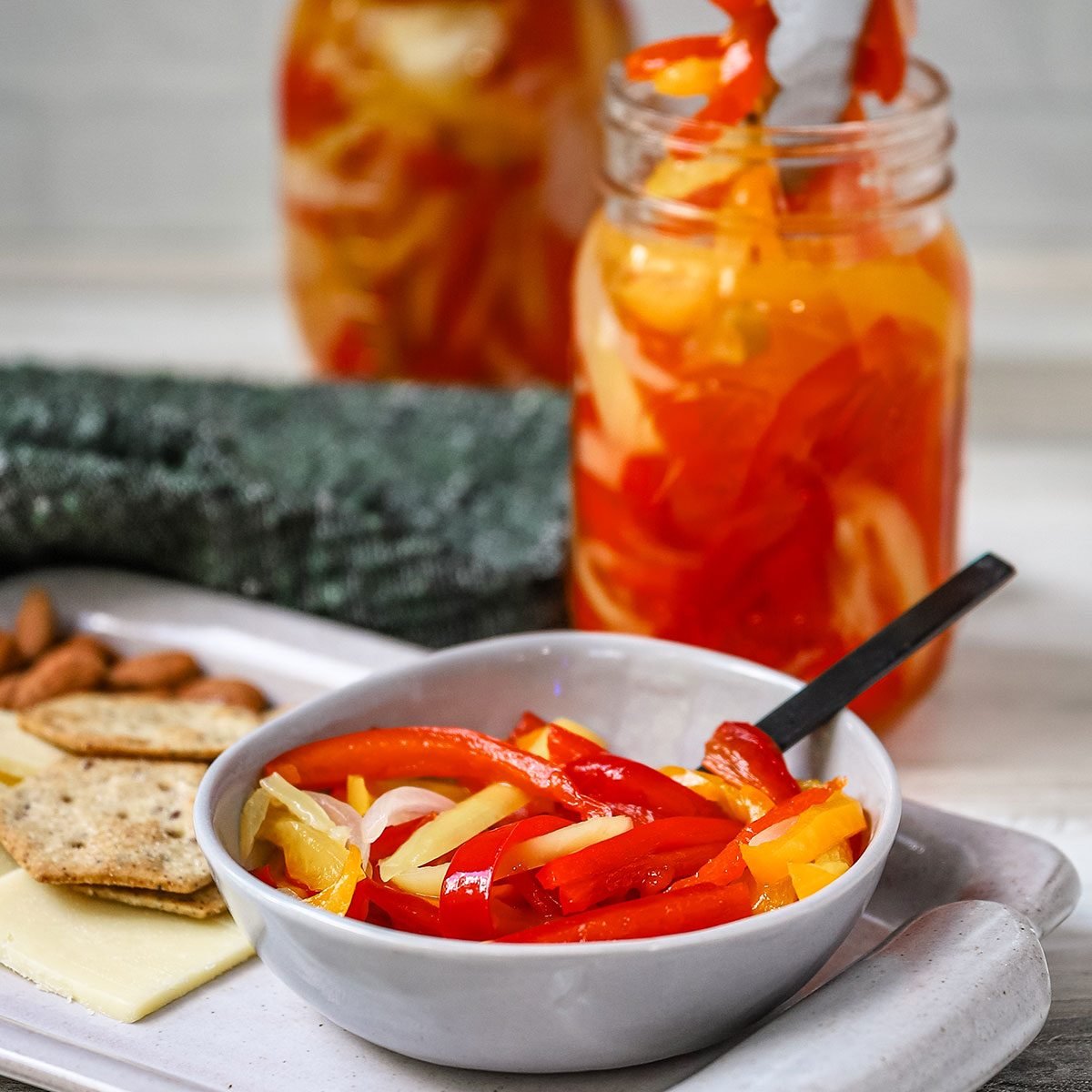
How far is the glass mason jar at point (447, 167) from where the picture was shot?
1.70m

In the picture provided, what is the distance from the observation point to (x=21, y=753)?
44.1 inches

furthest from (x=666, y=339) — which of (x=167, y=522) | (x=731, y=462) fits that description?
(x=167, y=522)

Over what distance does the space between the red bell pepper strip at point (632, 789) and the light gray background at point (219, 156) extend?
1414 millimetres

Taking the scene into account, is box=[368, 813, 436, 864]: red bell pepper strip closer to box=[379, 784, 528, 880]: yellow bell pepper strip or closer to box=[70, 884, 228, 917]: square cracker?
box=[379, 784, 528, 880]: yellow bell pepper strip

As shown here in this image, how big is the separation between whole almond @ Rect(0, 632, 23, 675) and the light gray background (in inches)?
38.6

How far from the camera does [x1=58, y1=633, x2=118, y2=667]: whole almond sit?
51.4 inches

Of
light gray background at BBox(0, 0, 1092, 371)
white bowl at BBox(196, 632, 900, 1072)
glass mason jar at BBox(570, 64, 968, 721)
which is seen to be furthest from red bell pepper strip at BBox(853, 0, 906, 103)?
light gray background at BBox(0, 0, 1092, 371)

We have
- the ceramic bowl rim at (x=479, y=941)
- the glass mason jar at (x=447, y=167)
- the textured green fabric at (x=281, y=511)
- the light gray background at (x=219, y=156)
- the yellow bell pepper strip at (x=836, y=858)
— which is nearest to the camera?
Result: the ceramic bowl rim at (x=479, y=941)

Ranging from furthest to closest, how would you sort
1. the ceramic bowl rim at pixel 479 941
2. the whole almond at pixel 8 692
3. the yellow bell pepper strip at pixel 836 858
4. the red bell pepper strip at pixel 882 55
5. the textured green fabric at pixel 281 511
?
the textured green fabric at pixel 281 511, the whole almond at pixel 8 692, the red bell pepper strip at pixel 882 55, the yellow bell pepper strip at pixel 836 858, the ceramic bowl rim at pixel 479 941

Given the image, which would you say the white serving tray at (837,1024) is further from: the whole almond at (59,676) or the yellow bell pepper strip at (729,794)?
the whole almond at (59,676)

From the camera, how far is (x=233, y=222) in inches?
98.6

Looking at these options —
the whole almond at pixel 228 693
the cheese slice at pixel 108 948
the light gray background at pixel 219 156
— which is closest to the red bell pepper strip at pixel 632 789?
the cheese slice at pixel 108 948

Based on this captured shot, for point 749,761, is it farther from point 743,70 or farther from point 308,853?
point 743,70

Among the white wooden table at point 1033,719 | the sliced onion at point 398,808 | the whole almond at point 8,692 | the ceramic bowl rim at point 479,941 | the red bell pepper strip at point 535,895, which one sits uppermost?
the ceramic bowl rim at point 479,941
